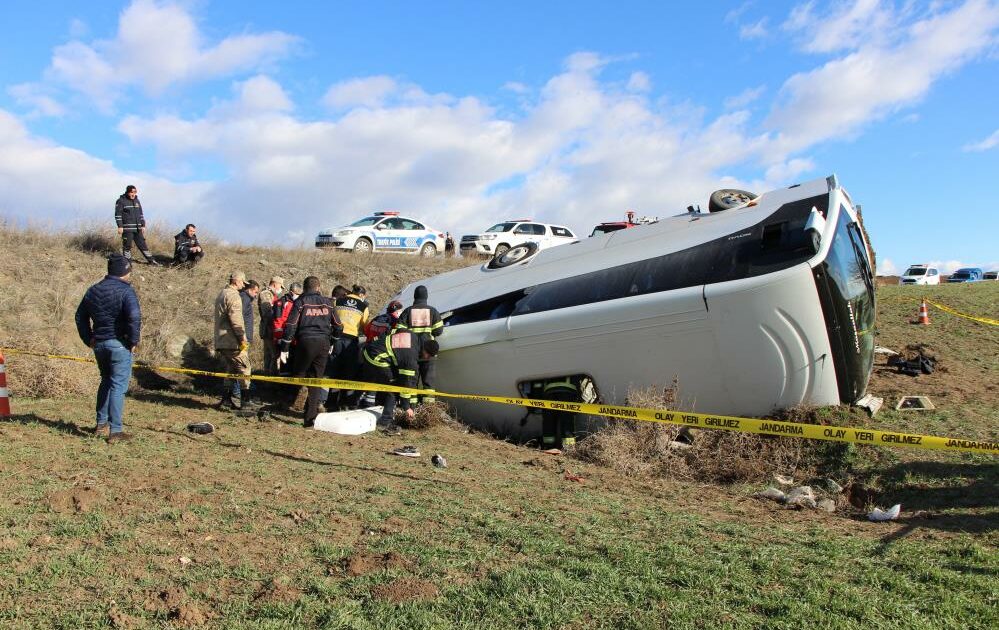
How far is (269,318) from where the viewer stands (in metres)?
9.66

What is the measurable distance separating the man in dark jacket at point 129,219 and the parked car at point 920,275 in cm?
3325

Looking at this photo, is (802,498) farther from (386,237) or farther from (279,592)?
(386,237)

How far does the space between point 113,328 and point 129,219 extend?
7.77 meters

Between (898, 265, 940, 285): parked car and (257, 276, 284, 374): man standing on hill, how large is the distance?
32.8 m

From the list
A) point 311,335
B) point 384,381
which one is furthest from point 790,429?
point 311,335

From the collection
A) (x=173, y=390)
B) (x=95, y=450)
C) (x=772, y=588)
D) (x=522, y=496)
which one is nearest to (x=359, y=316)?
(x=173, y=390)

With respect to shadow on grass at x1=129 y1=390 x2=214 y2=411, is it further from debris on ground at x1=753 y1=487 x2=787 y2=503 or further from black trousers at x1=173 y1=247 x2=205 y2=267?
debris on ground at x1=753 y1=487 x2=787 y2=503

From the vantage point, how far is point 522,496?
207 inches

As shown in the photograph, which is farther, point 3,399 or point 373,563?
point 3,399

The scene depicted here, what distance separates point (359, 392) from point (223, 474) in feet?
11.5

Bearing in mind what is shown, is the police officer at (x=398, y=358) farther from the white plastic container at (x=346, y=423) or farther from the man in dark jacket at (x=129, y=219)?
the man in dark jacket at (x=129, y=219)

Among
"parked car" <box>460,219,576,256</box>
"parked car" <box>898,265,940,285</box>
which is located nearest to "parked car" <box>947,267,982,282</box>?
"parked car" <box>898,265,940,285</box>

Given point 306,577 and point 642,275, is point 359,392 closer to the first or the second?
point 642,275

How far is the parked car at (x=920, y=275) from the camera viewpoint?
34.6 meters
